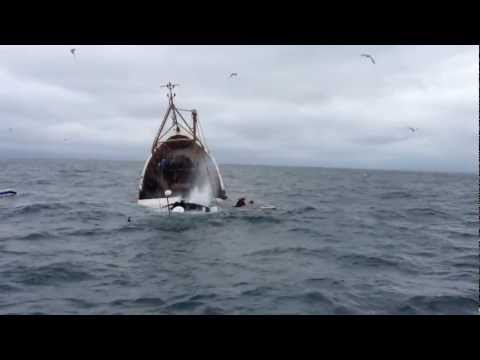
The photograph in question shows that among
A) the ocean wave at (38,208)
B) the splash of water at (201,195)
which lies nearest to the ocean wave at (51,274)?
the ocean wave at (38,208)

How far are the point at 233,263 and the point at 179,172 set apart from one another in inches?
612

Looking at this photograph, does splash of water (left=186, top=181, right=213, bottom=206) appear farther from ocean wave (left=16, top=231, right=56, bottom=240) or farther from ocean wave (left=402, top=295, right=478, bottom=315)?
ocean wave (left=402, top=295, right=478, bottom=315)

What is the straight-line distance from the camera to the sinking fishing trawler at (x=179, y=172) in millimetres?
25359

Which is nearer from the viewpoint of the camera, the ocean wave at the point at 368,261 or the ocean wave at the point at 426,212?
the ocean wave at the point at 368,261

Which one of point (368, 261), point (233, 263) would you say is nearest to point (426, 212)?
point (368, 261)

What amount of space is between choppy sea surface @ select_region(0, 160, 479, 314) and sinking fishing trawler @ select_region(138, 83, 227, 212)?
2.89m

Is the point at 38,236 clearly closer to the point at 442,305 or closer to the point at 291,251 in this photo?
the point at 291,251

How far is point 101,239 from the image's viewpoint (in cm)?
1623

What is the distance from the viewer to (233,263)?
1279cm

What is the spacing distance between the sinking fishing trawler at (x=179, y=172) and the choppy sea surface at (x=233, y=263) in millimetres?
2892

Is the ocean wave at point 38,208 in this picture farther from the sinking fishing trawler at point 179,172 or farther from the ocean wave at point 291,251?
the ocean wave at point 291,251

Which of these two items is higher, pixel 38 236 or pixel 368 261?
pixel 38 236
